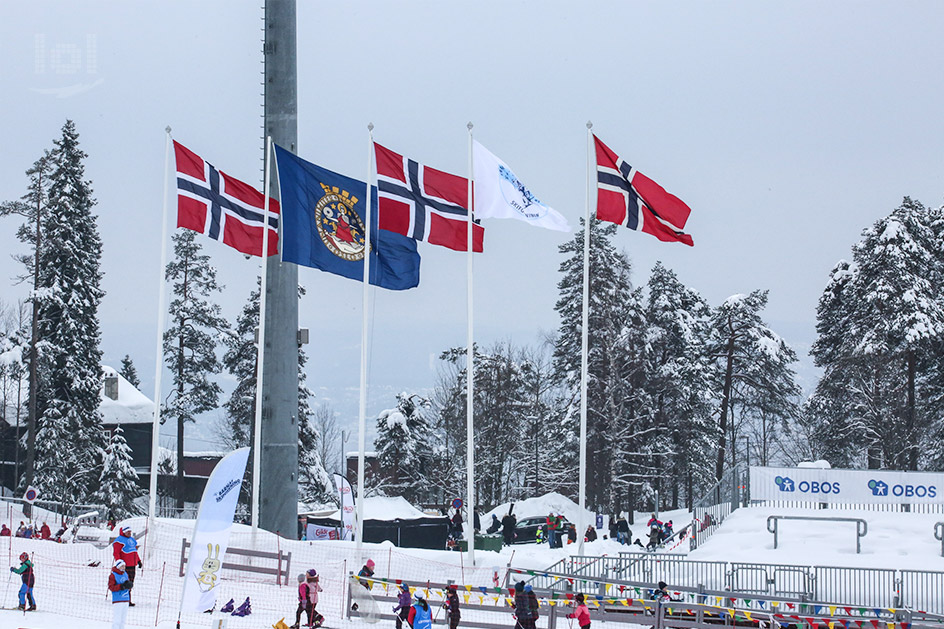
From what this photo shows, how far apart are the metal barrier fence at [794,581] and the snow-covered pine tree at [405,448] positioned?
4534 cm

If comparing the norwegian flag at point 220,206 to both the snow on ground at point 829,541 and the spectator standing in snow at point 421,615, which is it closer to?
the spectator standing in snow at point 421,615

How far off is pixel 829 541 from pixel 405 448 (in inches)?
1635

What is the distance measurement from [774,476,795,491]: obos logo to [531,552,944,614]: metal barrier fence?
25.5ft

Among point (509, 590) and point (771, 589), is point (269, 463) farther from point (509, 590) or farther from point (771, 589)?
point (771, 589)

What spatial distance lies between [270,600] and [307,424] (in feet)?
107

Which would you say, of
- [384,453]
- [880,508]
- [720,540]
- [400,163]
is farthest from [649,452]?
[400,163]

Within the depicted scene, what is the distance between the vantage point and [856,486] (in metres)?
32.9

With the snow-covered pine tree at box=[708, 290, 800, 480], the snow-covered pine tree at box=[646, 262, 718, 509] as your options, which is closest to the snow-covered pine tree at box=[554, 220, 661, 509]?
the snow-covered pine tree at box=[646, 262, 718, 509]

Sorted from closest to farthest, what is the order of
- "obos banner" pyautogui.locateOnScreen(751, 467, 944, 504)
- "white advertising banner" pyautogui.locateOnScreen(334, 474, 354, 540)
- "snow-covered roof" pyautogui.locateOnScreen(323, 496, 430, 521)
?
"obos banner" pyautogui.locateOnScreen(751, 467, 944, 504)
"white advertising banner" pyautogui.locateOnScreen(334, 474, 354, 540)
"snow-covered roof" pyautogui.locateOnScreen(323, 496, 430, 521)

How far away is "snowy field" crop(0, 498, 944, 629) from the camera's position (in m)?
20.1

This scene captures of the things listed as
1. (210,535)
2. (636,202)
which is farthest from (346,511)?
(210,535)

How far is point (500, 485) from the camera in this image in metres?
71.5

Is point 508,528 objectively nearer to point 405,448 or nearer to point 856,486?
point 856,486

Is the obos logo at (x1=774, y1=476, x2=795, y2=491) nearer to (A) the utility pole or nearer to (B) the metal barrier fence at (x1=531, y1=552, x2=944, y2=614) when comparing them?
(B) the metal barrier fence at (x1=531, y1=552, x2=944, y2=614)
